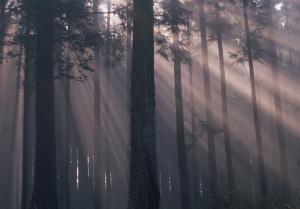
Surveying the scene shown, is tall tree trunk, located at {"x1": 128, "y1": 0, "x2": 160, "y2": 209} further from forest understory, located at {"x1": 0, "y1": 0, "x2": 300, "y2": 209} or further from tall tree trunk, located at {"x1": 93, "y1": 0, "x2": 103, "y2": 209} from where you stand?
tall tree trunk, located at {"x1": 93, "y1": 0, "x2": 103, "y2": 209}

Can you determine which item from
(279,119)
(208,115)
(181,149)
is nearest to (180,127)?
(181,149)

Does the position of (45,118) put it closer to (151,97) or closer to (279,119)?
(151,97)

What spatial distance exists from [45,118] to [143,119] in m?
6.05

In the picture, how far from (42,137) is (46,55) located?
282 cm

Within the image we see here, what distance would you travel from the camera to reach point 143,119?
27.3 feet

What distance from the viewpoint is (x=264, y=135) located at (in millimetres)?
44062

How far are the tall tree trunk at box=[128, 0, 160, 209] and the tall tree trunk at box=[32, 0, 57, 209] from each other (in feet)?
18.1

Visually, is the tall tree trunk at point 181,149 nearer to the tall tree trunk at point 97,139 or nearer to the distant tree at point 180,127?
the distant tree at point 180,127

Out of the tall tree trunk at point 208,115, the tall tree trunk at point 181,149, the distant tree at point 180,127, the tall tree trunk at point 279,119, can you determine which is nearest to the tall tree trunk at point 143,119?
the distant tree at point 180,127

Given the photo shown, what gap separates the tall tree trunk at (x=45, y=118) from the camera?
12.8 m

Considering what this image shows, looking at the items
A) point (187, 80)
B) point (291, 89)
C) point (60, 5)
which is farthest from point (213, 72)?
point (60, 5)

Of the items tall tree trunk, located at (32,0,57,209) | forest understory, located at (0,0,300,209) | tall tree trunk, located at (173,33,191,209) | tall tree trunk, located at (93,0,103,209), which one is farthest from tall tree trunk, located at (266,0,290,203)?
tall tree trunk, located at (32,0,57,209)

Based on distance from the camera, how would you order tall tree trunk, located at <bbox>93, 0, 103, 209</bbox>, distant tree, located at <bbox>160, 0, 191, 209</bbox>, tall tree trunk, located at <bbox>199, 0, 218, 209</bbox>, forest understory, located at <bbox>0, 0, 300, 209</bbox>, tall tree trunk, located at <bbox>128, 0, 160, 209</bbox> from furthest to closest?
tall tree trunk, located at <bbox>93, 0, 103, 209</bbox>, tall tree trunk, located at <bbox>199, 0, 218, 209</bbox>, distant tree, located at <bbox>160, 0, 191, 209</bbox>, forest understory, located at <bbox>0, 0, 300, 209</bbox>, tall tree trunk, located at <bbox>128, 0, 160, 209</bbox>

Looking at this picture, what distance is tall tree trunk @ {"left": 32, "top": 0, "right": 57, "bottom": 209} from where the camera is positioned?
12812mm
